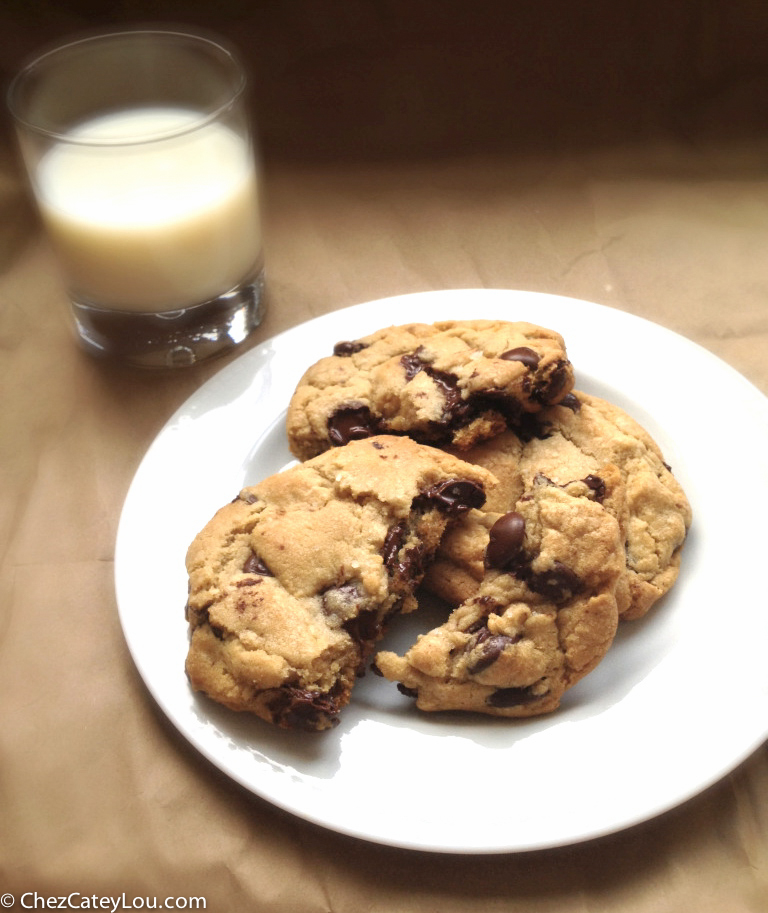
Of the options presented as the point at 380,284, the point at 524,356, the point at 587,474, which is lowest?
the point at 380,284

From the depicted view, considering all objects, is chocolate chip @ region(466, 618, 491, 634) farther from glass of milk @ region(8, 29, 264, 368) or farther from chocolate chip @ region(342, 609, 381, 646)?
glass of milk @ region(8, 29, 264, 368)

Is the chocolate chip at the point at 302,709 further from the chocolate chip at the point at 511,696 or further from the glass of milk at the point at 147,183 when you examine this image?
the glass of milk at the point at 147,183

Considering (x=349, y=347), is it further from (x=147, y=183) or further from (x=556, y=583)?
(x=556, y=583)

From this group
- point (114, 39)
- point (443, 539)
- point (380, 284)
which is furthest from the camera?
point (380, 284)

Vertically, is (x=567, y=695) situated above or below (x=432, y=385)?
below

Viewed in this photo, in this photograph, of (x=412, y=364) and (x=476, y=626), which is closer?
(x=476, y=626)

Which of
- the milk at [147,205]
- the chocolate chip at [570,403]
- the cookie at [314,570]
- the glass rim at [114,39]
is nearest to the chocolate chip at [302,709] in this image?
the cookie at [314,570]

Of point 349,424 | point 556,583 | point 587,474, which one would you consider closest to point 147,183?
point 349,424
